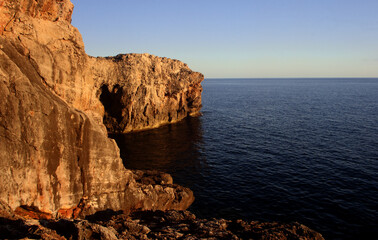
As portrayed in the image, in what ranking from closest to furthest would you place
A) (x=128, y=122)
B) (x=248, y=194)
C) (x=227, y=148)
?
1. (x=248, y=194)
2. (x=227, y=148)
3. (x=128, y=122)

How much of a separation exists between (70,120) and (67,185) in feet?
16.4

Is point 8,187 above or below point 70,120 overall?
below

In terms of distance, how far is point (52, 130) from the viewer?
18.9 m

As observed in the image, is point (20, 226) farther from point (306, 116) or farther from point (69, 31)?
point (306, 116)

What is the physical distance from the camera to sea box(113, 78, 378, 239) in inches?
1094

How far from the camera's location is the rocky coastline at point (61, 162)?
16578 millimetres

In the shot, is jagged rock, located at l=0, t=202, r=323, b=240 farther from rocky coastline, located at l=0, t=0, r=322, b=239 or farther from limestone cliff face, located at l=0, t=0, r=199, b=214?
limestone cliff face, located at l=0, t=0, r=199, b=214

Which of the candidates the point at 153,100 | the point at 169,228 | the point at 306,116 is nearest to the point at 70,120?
the point at 169,228

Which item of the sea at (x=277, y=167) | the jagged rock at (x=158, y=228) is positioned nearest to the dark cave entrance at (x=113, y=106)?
the sea at (x=277, y=167)

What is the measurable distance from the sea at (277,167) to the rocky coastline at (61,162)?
6.07m

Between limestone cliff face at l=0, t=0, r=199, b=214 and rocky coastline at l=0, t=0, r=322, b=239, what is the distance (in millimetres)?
66

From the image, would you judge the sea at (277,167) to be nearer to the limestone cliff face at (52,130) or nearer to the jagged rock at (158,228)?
the jagged rock at (158,228)

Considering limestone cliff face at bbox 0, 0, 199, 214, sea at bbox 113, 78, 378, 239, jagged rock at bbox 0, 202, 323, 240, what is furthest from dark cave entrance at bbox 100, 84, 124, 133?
jagged rock at bbox 0, 202, 323, 240

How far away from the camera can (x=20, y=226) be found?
13.4 metres
